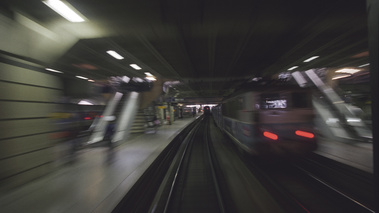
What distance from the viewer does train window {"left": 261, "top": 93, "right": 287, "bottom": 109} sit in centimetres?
468

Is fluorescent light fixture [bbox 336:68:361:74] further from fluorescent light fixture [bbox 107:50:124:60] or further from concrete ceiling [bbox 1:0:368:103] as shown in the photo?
fluorescent light fixture [bbox 107:50:124:60]

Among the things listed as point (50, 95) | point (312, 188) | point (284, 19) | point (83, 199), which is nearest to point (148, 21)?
point (50, 95)

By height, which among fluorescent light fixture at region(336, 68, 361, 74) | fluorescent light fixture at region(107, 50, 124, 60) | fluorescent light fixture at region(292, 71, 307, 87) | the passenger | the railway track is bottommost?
the railway track

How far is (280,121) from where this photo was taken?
4.50 m

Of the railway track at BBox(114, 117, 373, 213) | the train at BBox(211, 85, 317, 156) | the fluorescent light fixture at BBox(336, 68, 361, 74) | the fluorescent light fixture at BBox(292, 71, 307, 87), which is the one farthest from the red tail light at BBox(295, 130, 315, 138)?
the fluorescent light fixture at BBox(336, 68, 361, 74)

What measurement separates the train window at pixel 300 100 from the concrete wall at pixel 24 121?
664 cm

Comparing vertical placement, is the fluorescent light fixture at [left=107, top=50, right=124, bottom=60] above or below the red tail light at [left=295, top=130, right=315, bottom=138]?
above

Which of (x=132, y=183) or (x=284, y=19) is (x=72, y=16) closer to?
(x=132, y=183)

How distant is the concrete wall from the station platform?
0.34m

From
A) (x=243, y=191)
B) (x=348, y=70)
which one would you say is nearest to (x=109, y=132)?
(x=243, y=191)

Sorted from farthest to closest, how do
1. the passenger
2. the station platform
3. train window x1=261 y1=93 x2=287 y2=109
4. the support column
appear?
1. the passenger
2. train window x1=261 y1=93 x2=287 y2=109
3. the station platform
4. the support column

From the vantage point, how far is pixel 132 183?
12.2ft

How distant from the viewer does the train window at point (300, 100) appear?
4714 mm

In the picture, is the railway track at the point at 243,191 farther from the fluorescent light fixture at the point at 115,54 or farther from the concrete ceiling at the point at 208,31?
the fluorescent light fixture at the point at 115,54
